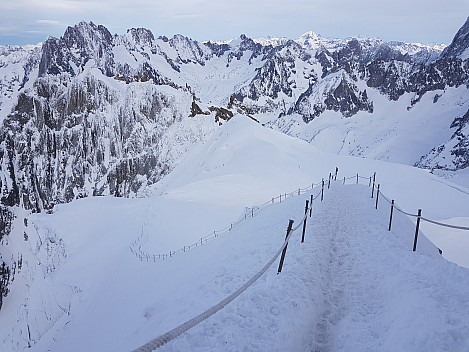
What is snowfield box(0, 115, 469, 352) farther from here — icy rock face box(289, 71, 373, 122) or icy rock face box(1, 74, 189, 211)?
icy rock face box(289, 71, 373, 122)

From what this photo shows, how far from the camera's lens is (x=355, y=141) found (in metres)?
163

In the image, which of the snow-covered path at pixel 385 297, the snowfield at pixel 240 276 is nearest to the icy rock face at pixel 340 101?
the snowfield at pixel 240 276

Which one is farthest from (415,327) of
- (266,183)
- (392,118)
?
(392,118)

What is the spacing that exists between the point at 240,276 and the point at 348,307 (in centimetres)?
339

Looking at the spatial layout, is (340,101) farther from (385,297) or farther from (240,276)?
(385,297)

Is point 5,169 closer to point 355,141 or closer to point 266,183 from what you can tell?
point 266,183

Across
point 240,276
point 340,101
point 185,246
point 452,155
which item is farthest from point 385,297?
point 340,101

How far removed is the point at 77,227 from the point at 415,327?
119 ft

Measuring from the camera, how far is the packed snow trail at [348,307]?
303 inches

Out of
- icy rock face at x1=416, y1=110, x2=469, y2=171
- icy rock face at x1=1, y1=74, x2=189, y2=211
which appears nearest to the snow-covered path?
icy rock face at x1=1, y1=74, x2=189, y2=211

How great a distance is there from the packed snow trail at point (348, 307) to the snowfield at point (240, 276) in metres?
0.04

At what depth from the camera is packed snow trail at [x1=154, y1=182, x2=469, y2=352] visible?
7.69 metres

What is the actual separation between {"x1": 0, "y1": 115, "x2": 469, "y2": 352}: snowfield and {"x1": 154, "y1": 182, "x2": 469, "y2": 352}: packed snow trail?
0.12ft

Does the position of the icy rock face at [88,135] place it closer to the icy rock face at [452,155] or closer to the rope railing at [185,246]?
the rope railing at [185,246]
